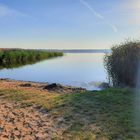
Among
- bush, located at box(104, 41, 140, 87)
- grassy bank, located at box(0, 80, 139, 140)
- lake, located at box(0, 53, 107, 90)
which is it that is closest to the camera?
grassy bank, located at box(0, 80, 139, 140)

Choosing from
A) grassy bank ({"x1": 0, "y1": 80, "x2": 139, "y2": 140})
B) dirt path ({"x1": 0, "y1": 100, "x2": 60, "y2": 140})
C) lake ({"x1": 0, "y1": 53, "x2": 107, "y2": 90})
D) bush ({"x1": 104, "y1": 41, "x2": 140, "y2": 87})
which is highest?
bush ({"x1": 104, "y1": 41, "x2": 140, "y2": 87})

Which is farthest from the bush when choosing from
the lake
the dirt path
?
the dirt path

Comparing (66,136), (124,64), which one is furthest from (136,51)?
(66,136)

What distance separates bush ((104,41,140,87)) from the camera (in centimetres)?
1359

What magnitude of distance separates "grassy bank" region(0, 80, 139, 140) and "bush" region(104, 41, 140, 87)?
3.25 metres

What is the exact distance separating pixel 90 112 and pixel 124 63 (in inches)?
251

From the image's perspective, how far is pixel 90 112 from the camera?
783 cm

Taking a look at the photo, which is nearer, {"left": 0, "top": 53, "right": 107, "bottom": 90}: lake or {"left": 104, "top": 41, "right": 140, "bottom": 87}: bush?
{"left": 104, "top": 41, "right": 140, "bottom": 87}: bush

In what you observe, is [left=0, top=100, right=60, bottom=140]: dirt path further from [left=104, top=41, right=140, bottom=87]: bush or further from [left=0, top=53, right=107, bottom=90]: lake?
[left=0, top=53, right=107, bottom=90]: lake

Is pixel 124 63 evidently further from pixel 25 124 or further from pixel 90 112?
pixel 25 124

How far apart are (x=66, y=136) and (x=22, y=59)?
4150 centimetres

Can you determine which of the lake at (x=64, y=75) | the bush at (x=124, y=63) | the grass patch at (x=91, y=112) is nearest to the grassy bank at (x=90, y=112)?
the grass patch at (x=91, y=112)

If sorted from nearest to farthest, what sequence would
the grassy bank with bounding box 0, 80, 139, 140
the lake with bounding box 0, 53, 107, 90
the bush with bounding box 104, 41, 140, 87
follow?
the grassy bank with bounding box 0, 80, 139, 140
the bush with bounding box 104, 41, 140, 87
the lake with bounding box 0, 53, 107, 90

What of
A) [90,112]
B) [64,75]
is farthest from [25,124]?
[64,75]
